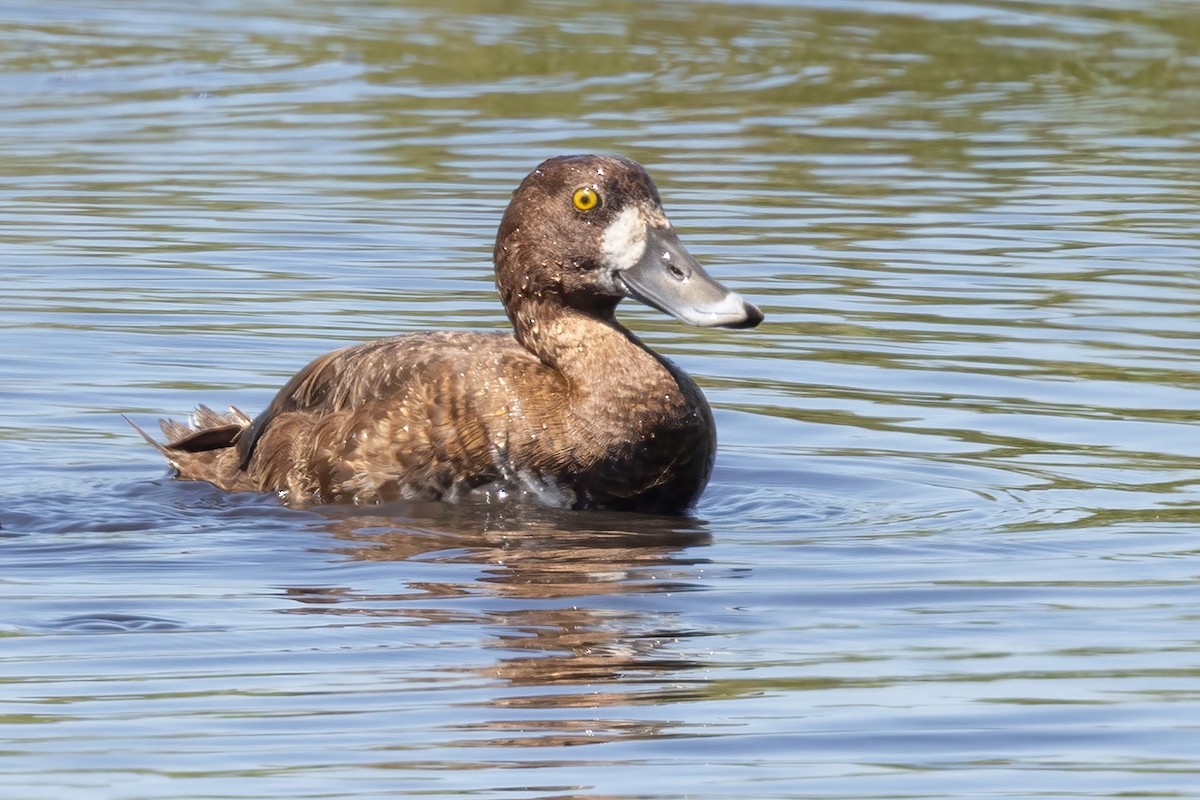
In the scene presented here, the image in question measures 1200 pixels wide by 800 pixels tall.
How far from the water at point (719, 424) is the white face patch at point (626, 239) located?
0.80m

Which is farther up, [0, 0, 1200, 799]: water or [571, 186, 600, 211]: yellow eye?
[571, 186, 600, 211]: yellow eye

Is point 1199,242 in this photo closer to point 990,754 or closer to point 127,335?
point 127,335

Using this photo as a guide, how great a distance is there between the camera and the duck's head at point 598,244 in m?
7.60

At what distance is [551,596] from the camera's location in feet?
21.1

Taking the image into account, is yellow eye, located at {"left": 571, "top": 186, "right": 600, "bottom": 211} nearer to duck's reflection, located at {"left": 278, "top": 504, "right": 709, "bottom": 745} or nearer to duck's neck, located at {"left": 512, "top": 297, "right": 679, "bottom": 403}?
duck's neck, located at {"left": 512, "top": 297, "right": 679, "bottom": 403}

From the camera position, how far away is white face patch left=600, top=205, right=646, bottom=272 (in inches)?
301

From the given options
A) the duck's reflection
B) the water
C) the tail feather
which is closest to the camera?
the water

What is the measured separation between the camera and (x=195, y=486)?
815 centimetres

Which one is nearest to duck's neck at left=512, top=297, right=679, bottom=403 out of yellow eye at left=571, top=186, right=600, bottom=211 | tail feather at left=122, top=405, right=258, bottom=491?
yellow eye at left=571, top=186, right=600, bottom=211

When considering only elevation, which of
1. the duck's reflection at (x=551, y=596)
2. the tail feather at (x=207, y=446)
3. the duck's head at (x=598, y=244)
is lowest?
the tail feather at (x=207, y=446)

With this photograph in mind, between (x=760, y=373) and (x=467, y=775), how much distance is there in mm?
5029

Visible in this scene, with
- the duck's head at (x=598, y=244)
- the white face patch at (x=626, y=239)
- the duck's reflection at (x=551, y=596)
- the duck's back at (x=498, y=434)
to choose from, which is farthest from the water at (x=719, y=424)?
the white face patch at (x=626, y=239)

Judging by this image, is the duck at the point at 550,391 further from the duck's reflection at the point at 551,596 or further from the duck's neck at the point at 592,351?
the duck's reflection at the point at 551,596

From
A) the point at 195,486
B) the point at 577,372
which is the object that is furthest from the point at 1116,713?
the point at 195,486
